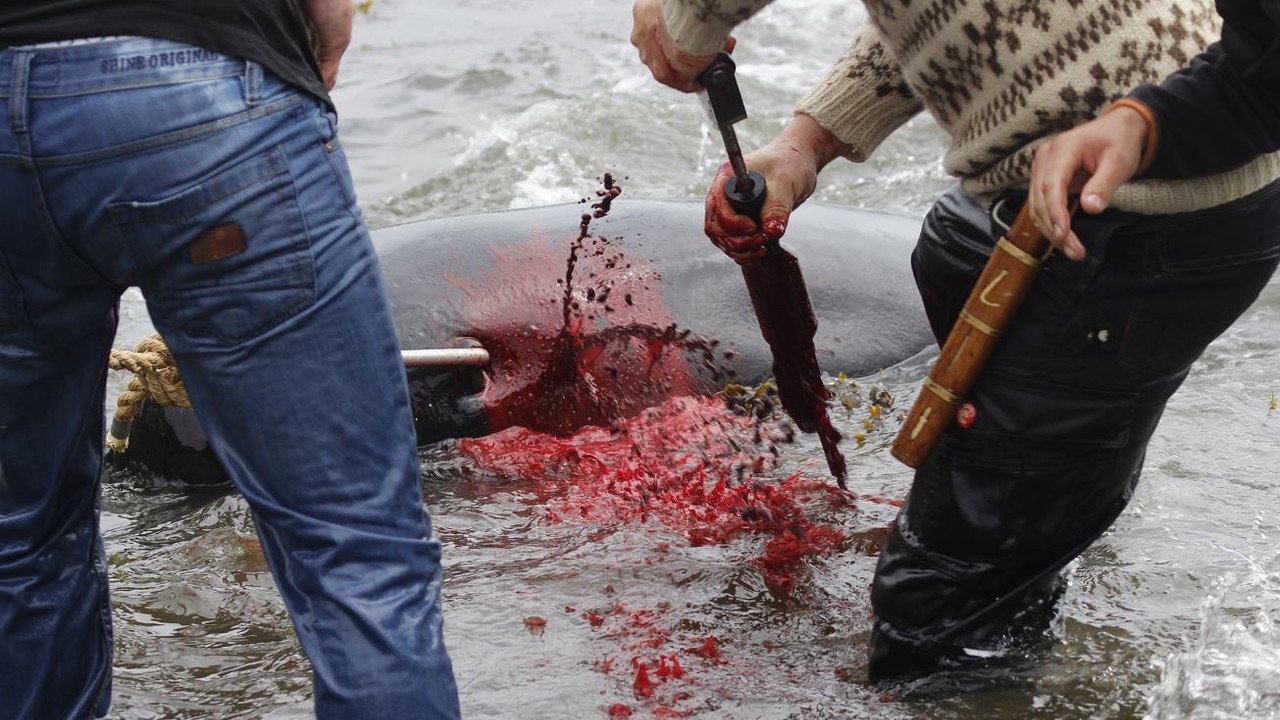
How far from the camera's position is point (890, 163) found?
8.52 meters

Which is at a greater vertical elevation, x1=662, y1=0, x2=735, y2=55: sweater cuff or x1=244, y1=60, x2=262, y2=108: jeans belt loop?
x1=662, y1=0, x2=735, y2=55: sweater cuff

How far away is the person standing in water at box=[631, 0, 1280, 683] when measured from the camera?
2279 millimetres

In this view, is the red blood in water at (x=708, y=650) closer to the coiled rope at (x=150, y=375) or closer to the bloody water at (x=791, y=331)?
the bloody water at (x=791, y=331)

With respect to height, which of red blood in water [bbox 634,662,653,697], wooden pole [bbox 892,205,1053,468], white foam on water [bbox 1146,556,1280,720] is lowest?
red blood in water [bbox 634,662,653,697]

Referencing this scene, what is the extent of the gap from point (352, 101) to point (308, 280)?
8.88 m

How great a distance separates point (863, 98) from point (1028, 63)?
700 mm

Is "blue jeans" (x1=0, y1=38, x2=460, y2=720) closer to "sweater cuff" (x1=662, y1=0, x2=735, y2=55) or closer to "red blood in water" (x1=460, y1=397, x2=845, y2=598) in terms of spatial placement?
"sweater cuff" (x1=662, y1=0, x2=735, y2=55)

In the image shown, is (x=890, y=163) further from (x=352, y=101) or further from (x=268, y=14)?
(x=268, y=14)

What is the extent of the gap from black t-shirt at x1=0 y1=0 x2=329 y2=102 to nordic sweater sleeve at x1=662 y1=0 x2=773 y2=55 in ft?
2.66

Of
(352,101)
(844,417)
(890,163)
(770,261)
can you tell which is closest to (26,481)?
(770,261)

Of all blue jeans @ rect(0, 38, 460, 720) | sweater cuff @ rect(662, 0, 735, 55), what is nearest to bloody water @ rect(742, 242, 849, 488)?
sweater cuff @ rect(662, 0, 735, 55)

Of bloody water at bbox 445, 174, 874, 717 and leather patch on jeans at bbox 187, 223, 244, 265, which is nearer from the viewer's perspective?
leather patch on jeans at bbox 187, 223, 244, 265

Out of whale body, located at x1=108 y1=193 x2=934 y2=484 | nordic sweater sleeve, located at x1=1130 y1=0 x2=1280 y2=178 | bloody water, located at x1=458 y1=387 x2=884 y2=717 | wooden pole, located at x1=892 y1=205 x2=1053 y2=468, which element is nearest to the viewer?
nordic sweater sleeve, located at x1=1130 y1=0 x2=1280 y2=178

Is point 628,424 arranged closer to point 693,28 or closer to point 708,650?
point 708,650
